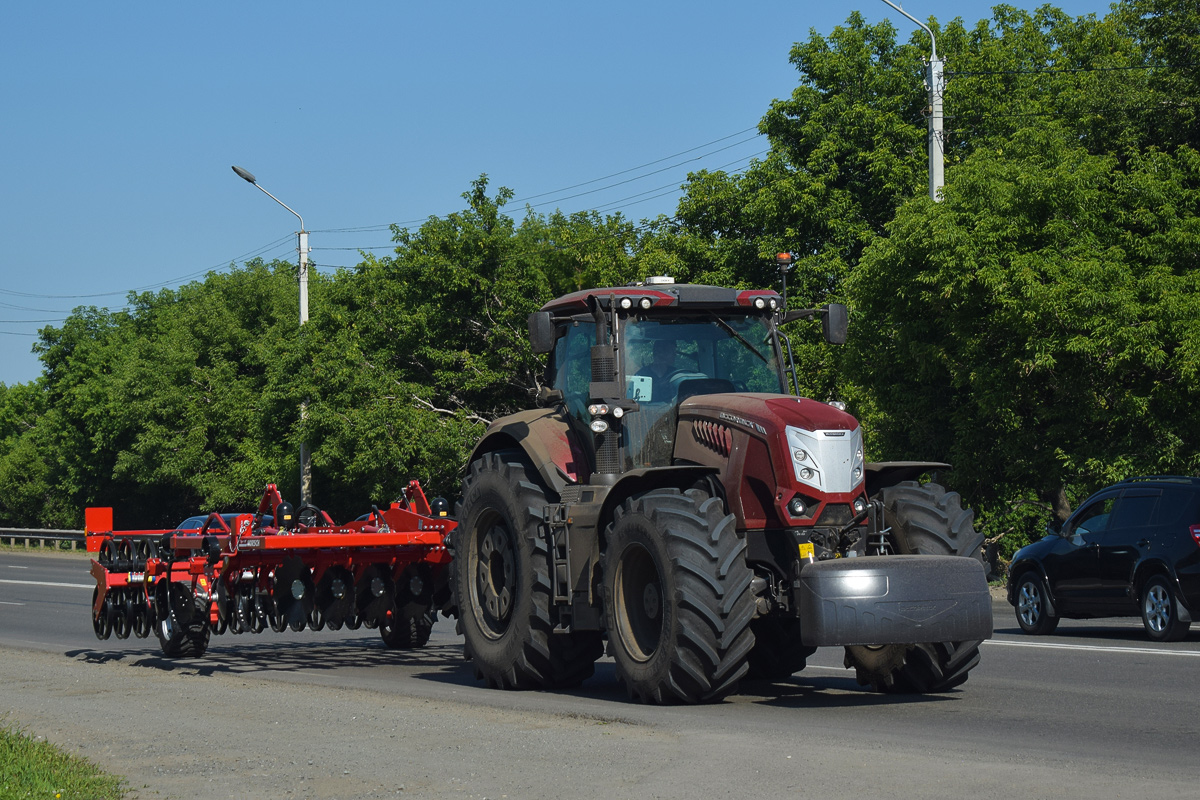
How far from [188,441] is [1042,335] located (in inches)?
1533

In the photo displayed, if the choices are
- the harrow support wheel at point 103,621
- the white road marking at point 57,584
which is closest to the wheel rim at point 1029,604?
→ the harrow support wheel at point 103,621

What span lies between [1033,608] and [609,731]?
970 cm

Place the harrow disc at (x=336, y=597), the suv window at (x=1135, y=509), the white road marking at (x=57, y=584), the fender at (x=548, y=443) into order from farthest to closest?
the white road marking at (x=57, y=584)
the suv window at (x=1135, y=509)
the harrow disc at (x=336, y=597)
the fender at (x=548, y=443)

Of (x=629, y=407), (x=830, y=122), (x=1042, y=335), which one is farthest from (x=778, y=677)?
(x=830, y=122)

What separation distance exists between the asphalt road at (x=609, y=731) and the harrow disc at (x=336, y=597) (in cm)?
51

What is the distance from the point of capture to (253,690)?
1145 cm

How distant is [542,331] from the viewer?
11.0m

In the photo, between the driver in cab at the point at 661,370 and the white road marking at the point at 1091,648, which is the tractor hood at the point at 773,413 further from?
the white road marking at the point at 1091,648

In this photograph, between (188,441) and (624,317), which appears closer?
(624,317)

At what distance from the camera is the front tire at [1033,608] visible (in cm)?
1662

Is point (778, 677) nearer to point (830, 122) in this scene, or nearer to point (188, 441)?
point (830, 122)

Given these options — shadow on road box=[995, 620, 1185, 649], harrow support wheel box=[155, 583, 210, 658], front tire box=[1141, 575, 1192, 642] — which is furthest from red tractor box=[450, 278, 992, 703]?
front tire box=[1141, 575, 1192, 642]

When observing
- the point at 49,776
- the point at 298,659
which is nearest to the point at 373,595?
the point at 298,659

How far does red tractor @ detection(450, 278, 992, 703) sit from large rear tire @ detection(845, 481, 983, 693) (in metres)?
0.02
